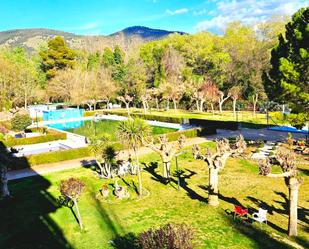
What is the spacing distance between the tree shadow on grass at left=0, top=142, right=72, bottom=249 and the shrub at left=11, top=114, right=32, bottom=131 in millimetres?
20291

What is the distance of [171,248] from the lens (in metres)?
7.31

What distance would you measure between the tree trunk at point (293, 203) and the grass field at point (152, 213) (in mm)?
314

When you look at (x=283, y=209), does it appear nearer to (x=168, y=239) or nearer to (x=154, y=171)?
(x=168, y=239)

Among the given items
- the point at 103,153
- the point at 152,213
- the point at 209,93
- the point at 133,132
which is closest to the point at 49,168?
the point at 103,153

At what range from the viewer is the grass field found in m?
12.0

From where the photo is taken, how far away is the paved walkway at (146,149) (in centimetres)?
2236

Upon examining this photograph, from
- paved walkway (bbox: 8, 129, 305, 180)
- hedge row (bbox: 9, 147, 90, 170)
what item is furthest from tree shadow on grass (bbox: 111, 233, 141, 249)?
hedge row (bbox: 9, 147, 90, 170)

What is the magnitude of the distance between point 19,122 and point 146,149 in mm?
19262

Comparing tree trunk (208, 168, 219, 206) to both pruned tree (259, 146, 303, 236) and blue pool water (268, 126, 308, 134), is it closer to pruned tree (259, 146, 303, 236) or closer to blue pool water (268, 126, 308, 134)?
pruned tree (259, 146, 303, 236)

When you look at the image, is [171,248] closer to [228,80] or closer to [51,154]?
[51,154]

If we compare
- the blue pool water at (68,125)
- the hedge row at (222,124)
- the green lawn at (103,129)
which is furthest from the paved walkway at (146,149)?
the blue pool water at (68,125)

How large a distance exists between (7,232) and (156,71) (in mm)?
54757

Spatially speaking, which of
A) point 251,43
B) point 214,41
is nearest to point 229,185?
point 251,43

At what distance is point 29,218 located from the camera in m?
14.4
